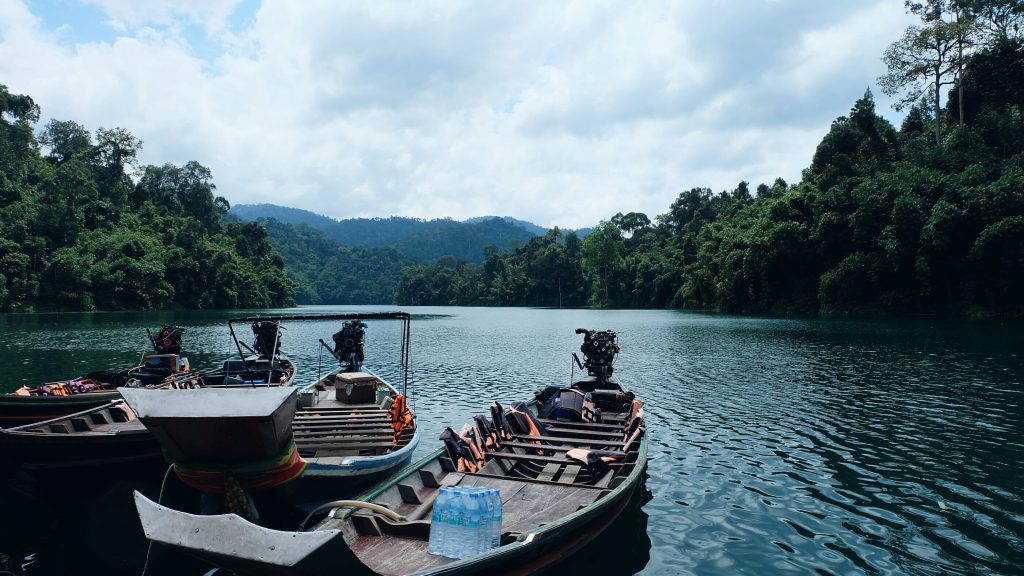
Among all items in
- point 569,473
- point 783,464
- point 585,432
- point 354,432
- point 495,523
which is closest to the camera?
point 495,523

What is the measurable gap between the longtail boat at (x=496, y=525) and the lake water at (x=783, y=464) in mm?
931

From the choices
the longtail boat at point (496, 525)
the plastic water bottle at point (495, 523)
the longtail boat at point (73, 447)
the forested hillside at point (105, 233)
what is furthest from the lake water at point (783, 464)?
the forested hillside at point (105, 233)

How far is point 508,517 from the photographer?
7.04 metres

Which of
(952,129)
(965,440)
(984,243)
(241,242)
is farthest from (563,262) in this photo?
(965,440)

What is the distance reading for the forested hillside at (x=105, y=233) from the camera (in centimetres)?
7175

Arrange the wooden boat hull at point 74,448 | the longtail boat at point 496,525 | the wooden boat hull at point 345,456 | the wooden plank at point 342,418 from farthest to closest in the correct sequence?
the wooden plank at point 342,418, the wooden boat hull at point 74,448, the wooden boat hull at point 345,456, the longtail boat at point 496,525

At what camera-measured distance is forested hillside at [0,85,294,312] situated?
71750mm

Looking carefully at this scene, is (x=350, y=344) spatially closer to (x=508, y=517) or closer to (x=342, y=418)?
(x=342, y=418)

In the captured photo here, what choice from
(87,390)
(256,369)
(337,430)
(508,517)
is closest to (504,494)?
(508,517)

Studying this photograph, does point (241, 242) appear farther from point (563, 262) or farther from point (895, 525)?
point (895, 525)

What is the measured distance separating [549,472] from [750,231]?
62.6m

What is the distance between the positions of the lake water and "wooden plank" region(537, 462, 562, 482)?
1213mm

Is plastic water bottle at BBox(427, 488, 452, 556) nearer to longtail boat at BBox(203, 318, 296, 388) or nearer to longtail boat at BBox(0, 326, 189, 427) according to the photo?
longtail boat at BBox(203, 318, 296, 388)

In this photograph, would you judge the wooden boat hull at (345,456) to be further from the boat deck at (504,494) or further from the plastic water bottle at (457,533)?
the plastic water bottle at (457,533)
